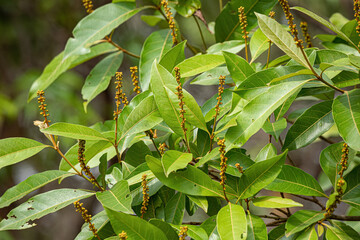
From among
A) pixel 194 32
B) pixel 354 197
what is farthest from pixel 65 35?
pixel 354 197

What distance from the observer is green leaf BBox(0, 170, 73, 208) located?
65 cm

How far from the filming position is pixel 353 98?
622 millimetres

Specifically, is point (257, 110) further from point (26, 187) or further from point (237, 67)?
point (26, 187)

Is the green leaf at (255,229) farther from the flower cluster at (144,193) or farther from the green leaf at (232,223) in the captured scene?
the flower cluster at (144,193)

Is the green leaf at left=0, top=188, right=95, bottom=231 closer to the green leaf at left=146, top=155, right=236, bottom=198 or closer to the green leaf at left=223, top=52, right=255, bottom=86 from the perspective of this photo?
the green leaf at left=146, top=155, right=236, bottom=198

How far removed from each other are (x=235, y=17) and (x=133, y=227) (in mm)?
573

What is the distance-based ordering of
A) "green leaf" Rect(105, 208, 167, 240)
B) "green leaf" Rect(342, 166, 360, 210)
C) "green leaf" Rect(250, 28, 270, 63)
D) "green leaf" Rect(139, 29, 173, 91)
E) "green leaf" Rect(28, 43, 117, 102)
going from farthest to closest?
"green leaf" Rect(28, 43, 117, 102)
"green leaf" Rect(139, 29, 173, 91)
"green leaf" Rect(250, 28, 270, 63)
"green leaf" Rect(342, 166, 360, 210)
"green leaf" Rect(105, 208, 167, 240)

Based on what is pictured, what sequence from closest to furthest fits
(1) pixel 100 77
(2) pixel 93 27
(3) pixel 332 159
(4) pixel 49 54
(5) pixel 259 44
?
(3) pixel 332 159 → (5) pixel 259 44 → (2) pixel 93 27 → (1) pixel 100 77 → (4) pixel 49 54

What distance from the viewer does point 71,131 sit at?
0.62 metres

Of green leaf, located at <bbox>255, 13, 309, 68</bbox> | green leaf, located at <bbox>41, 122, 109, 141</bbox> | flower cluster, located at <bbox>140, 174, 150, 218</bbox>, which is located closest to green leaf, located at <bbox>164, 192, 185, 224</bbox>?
flower cluster, located at <bbox>140, 174, 150, 218</bbox>

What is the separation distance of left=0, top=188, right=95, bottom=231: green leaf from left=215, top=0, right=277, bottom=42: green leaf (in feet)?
1.63

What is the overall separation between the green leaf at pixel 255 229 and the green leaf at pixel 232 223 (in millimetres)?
38

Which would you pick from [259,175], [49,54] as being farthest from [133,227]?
A: [49,54]

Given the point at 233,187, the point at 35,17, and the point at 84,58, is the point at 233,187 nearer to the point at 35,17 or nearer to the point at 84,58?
the point at 84,58
